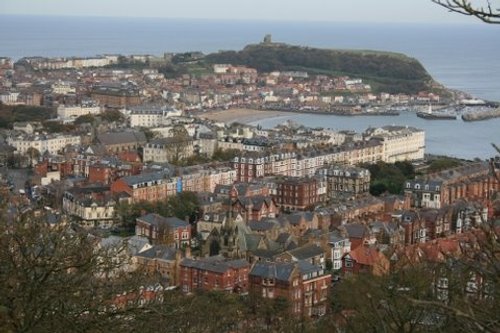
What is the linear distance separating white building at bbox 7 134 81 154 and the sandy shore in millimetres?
6775

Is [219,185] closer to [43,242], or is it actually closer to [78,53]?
[43,242]

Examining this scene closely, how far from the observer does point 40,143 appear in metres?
14.5

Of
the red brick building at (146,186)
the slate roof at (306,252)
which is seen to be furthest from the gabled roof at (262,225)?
the red brick building at (146,186)

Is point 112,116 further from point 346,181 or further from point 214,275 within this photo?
point 214,275

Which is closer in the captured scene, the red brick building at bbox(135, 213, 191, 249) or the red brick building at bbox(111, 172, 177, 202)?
the red brick building at bbox(135, 213, 191, 249)

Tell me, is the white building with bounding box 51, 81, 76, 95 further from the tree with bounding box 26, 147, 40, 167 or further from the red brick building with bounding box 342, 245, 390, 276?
the red brick building with bounding box 342, 245, 390, 276

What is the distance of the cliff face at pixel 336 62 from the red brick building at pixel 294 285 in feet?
75.6

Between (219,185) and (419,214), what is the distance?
2774 millimetres

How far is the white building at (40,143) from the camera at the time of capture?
1442 cm

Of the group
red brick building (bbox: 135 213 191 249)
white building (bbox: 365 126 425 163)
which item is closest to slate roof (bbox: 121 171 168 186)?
red brick building (bbox: 135 213 191 249)

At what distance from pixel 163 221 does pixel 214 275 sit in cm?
193

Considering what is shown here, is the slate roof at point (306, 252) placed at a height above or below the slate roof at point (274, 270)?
below

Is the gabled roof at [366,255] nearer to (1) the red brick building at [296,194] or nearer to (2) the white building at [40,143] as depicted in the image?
(1) the red brick building at [296,194]

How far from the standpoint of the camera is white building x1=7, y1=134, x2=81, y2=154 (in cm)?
1442
